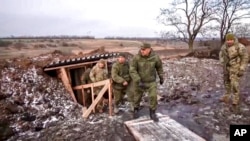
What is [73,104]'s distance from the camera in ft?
34.7

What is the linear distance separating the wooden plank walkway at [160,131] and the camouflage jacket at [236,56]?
2.86 meters

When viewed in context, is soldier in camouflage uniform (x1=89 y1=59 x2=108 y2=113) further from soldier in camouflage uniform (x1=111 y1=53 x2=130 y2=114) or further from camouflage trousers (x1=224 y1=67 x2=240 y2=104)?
camouflage trousers (x1=224 y1=67 x2=240 y2=104)

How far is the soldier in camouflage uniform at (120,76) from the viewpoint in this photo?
27.8ft

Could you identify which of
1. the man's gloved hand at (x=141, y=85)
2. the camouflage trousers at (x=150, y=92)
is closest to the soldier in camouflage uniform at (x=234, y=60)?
the camouflage trousers at (x=150, y=92)

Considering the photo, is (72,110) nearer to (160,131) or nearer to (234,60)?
(160,131)

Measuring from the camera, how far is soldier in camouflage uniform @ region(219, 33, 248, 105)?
28.4ft

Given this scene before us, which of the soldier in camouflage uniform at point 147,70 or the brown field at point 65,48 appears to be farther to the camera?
the brown field at point 65,48

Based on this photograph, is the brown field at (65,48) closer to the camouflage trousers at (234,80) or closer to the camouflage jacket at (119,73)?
the camouflage jacket at (119,73)

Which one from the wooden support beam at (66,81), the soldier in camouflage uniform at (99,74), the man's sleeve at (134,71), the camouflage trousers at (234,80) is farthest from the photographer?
the wooden support beam at (66,81)

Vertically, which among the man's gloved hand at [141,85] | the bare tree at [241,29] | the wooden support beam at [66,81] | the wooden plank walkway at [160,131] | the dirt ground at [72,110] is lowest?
the dirt ground at [72,110]

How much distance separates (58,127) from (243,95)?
6770 millimetres

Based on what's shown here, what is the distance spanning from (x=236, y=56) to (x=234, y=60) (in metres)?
0.13

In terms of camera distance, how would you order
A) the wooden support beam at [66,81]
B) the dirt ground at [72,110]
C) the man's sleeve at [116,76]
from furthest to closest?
the wooden support beam at [66,81]
the man's sleeve at [116,76]
the dirt ground at [72,110]

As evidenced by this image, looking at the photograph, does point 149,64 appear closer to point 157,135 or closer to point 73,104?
point 157,135
